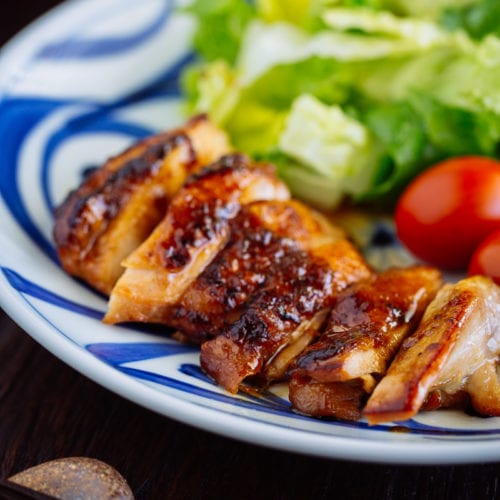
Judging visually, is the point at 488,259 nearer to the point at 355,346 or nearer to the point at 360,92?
the point at 355,346

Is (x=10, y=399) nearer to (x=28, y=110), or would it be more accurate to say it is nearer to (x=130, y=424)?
(x=130, y=424)

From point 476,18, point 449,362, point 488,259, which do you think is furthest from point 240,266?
point 476,18

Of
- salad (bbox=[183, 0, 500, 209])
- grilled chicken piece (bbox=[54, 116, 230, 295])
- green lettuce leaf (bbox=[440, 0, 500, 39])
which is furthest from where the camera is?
green lettuce leaf (bbox=[440, 0, 500, 39])

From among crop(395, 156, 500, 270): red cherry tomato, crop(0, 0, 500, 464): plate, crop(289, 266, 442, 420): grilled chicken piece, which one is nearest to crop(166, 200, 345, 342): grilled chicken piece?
crop(0, 0, 500, 464): plate

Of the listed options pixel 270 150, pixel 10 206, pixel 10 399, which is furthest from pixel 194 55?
pixel 10 399

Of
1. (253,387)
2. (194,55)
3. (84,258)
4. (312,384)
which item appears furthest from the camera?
(194,55)

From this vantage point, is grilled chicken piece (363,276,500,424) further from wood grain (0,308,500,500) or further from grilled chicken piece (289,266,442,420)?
wood grain (0,308,500,500)
